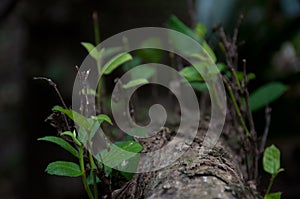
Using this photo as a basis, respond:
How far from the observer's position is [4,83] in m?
3.94

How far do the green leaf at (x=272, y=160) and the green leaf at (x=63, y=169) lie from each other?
298 millimetres

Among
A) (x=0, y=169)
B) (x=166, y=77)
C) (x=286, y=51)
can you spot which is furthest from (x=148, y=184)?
(x=0, y=169)

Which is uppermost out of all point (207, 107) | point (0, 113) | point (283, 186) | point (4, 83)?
point (4, 83)

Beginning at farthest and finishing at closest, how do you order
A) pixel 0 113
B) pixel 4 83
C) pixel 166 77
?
1. pixel 4 83
2. pixel 0 113
3. pixel 166 77

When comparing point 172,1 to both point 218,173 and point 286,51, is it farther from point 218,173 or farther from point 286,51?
point 218,173

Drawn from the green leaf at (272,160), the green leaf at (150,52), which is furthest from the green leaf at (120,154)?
the green leaf at (150,52)

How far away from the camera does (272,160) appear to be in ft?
2.15

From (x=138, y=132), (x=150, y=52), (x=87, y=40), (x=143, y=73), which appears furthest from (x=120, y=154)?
(x=87, y=40)

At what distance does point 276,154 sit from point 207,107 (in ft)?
1.43

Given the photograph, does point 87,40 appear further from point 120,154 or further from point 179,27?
point 120,154

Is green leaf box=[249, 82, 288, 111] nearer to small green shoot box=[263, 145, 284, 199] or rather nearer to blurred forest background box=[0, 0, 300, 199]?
small green shoot box=[263, 145, 284, 199]

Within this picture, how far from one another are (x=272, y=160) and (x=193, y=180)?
185 mm

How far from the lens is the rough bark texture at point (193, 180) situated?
51 cm

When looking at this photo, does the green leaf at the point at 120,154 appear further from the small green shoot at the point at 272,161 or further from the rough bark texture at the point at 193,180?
the small green shoot at the point at 272,161
